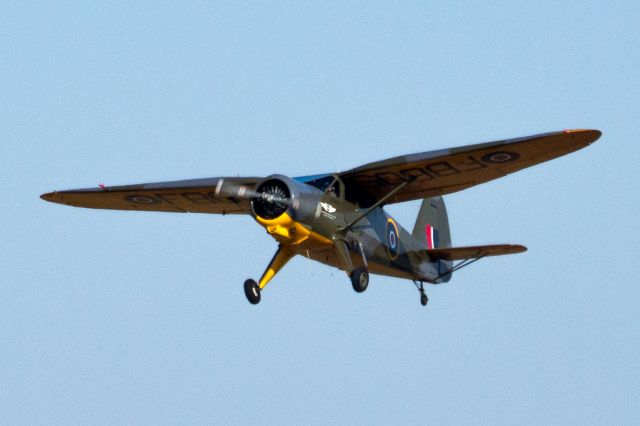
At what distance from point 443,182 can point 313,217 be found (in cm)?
268

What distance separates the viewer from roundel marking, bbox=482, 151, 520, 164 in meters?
19.3

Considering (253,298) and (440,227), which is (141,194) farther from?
(440,227)

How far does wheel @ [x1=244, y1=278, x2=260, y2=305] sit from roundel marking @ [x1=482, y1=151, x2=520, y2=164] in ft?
13.8

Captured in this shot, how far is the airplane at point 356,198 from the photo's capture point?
18.9 meters

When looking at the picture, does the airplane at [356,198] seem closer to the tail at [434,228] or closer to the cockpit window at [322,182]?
the cockpit window at [322,182]

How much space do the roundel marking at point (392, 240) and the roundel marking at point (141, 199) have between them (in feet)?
14.1

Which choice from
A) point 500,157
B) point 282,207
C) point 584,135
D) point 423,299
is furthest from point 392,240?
point 584,135

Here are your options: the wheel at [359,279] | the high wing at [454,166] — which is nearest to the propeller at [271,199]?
the high wing at [454,166]

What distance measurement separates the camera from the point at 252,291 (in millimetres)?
19844

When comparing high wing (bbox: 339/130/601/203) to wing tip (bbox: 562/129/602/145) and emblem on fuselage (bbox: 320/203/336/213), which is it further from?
emblem on fuselage (bbox: 320/203/336/213)

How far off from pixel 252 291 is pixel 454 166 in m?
3.86

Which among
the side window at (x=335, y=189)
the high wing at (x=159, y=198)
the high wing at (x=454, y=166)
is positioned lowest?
the side window at (x=335, y=189)

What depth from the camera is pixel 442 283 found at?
78.9 ft

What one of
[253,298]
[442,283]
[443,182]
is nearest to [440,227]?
[442,283]
